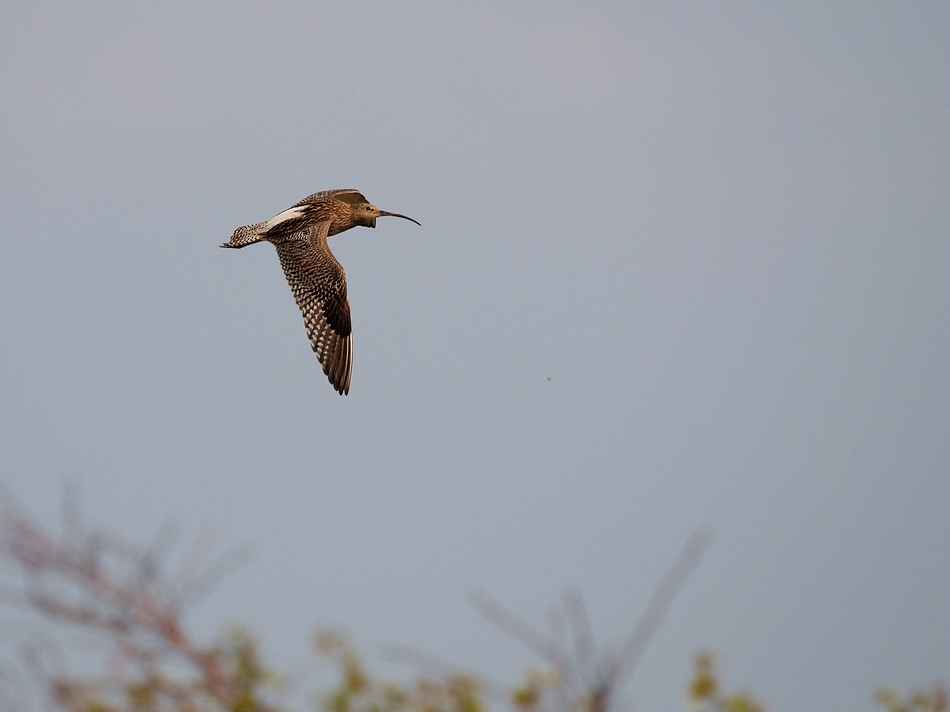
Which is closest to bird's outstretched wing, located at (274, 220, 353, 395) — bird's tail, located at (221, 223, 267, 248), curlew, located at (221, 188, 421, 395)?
curlew, located at (221, 188, 421, 395)

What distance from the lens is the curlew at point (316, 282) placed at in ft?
52.1

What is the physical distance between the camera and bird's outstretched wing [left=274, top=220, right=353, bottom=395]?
1585 centimetres

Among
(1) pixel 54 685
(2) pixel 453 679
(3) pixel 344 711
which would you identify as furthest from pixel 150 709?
(2) pixel 453 679

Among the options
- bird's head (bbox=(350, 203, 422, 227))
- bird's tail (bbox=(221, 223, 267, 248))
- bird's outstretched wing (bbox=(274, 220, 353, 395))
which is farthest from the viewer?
bird's head (bbox=(350, 203, 422, 227))

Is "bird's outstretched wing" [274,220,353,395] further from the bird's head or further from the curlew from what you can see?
the bird's head

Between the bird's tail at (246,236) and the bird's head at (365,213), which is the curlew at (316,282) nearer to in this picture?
the bird's tail at (246,236)

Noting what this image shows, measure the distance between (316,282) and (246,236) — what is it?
1133 millimetres

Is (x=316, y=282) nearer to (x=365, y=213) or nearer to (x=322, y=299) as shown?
(x=322, y=299)

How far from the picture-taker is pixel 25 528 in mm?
5316

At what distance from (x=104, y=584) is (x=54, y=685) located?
617 millimetres

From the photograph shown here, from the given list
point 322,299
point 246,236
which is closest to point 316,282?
point 322,299

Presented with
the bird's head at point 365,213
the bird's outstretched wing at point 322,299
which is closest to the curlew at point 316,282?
the bird's outstretched wing at point 322,299

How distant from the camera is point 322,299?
16.0m

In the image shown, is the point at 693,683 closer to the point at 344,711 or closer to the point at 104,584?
the point at 344,711
